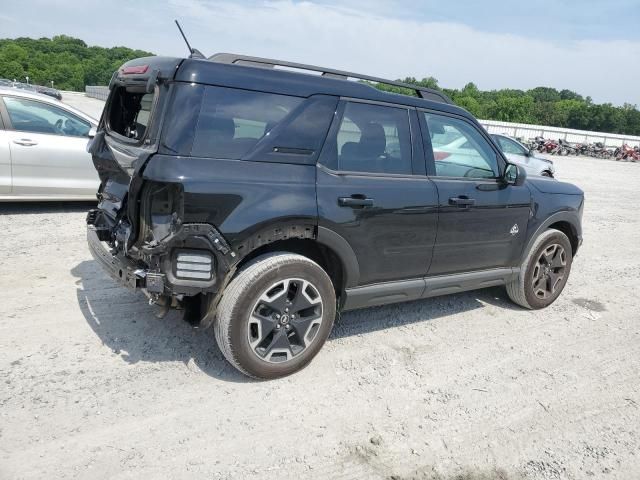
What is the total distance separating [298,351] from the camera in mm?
3484

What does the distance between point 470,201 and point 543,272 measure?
1498mm

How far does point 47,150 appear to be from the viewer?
22.6ft

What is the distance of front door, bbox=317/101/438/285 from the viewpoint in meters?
3.46

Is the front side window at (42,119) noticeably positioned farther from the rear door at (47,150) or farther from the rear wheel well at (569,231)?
the rear wheel well at (569,231)

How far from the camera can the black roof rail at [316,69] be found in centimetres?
339

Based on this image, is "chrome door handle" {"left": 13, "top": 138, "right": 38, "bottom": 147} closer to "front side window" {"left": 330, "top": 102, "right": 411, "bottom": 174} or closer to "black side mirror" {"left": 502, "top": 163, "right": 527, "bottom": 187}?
"front side window" {"left": 330, "top": 102, "right": 411, "bottom": 174}

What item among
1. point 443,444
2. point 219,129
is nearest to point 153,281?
point 219,129

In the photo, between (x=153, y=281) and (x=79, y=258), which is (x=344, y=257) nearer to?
(x=153, y=281)

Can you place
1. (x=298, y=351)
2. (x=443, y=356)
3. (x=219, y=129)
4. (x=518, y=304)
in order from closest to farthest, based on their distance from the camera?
(x=219, y=129)
(x=298, y=351)
(x=443, y=356)
(x=518, y=304)

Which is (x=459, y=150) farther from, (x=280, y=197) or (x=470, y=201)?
(x=280, y=197)

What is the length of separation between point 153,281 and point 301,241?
1029 mm

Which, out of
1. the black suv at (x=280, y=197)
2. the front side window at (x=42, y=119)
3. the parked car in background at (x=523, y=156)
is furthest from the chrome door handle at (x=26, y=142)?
the parked car in background at (x=523, y=156)

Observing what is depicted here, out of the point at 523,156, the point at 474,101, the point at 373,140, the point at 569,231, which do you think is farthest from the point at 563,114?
the point at 373,140

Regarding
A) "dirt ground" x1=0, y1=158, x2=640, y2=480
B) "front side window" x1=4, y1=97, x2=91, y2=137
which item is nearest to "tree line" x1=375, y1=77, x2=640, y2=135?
"front side window" x1=4, y1=97, x2=91, y2=137
